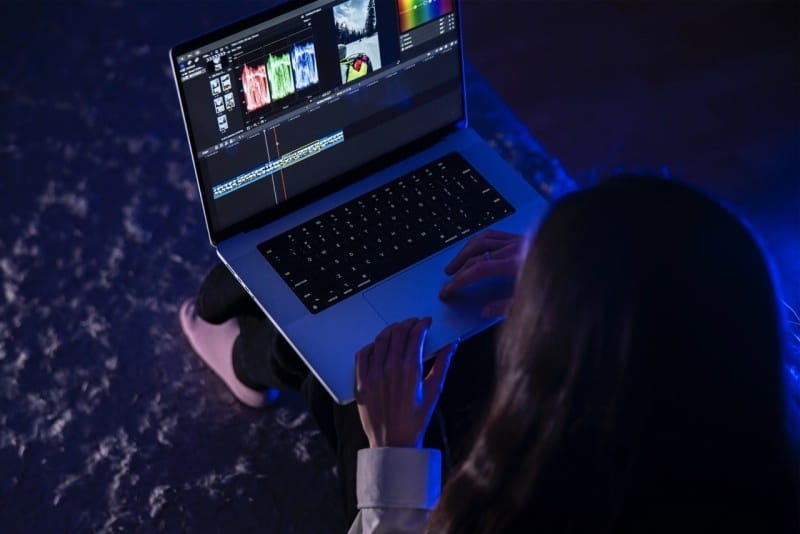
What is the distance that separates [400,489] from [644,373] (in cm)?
48

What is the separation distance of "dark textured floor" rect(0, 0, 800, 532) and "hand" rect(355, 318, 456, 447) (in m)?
0.58

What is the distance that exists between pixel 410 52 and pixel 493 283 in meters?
0.39

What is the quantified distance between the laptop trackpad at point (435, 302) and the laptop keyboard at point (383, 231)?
0.08ft

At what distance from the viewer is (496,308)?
1.56 metres

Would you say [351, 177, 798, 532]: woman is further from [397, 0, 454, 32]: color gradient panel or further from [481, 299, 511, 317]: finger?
[397, 0, 454, 32]: color gradient panel

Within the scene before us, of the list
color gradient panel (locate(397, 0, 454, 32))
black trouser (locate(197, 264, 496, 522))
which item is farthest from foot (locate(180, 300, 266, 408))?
color gradient panel (locate(397, 0, 454, 32))

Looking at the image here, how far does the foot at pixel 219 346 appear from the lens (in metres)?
2.09

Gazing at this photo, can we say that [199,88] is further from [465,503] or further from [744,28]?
[744,28]

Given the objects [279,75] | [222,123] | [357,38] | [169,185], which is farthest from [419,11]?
[169,185]

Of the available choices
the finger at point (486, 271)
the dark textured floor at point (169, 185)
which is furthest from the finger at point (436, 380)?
the dark textured floor at point (169, 185)

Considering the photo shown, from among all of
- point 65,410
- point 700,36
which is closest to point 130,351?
point 65,410

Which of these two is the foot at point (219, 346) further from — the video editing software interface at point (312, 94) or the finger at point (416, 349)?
the finger at point (416, 349)

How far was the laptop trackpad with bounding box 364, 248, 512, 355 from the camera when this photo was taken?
1.59 meters

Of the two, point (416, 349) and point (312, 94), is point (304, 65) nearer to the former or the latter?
point (312, 94)
